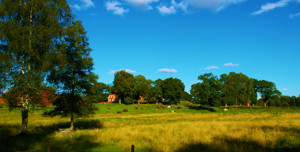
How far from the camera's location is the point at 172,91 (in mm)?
92875

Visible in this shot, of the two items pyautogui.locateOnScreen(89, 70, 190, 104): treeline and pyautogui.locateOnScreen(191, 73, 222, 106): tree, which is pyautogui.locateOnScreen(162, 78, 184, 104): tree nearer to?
pyautogui.locateOnScreen(89, 70, 190, 104): treeline

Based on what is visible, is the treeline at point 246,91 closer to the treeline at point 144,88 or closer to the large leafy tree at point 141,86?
the treeline at point 144,88

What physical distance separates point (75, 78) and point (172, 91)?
7555 cm

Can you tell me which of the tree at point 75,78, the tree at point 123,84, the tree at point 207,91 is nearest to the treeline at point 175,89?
the tree at point 123,84

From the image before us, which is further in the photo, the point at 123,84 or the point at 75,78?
the point at 123,84

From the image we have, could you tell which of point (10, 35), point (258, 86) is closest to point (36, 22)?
point (10, 35)

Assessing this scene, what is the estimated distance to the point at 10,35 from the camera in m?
15.9

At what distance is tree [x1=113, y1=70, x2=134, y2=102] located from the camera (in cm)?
9025

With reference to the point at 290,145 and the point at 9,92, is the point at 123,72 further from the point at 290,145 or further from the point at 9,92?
the point at 290,145

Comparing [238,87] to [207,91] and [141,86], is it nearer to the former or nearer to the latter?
[207,91]

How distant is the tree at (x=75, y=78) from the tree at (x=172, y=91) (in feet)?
240

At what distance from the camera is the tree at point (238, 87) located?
97.6m

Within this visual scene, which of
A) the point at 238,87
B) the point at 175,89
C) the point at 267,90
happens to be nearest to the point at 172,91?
the point at 175,89

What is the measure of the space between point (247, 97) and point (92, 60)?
328 ft
